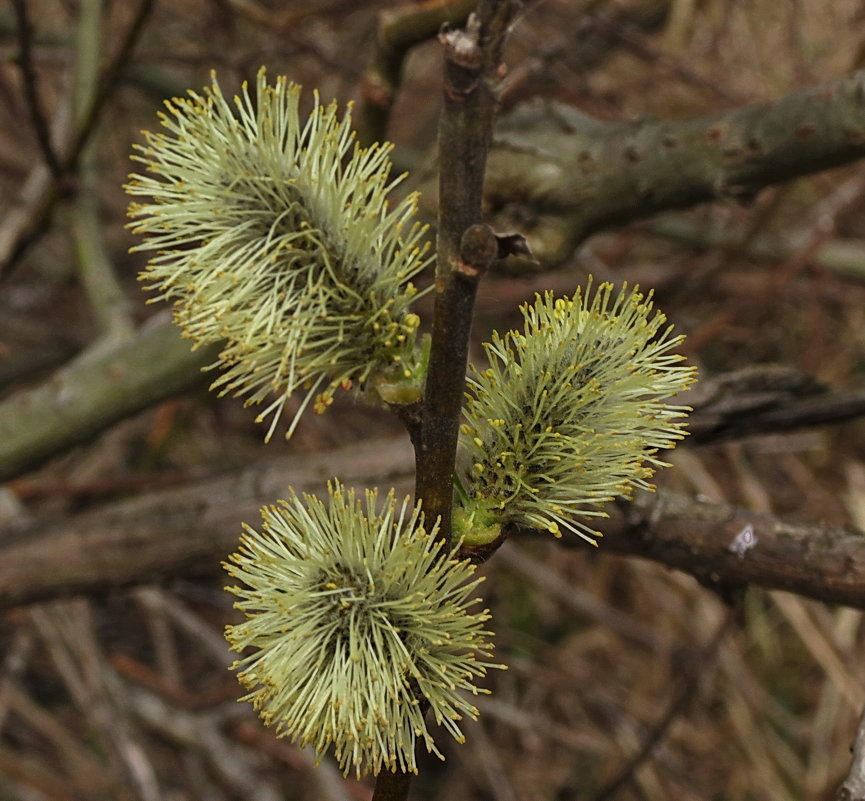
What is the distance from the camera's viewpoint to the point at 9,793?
2057 millimetres

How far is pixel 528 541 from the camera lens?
2.02 m

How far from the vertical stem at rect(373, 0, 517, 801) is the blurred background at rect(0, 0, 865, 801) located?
98 centimetres

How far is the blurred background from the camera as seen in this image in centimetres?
189

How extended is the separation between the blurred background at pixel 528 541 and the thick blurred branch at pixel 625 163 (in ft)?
1.29

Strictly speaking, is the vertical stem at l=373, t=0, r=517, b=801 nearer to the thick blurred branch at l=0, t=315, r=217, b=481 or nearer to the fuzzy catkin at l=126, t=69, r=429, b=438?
the fuzzy catkin at l=126, t=69, r=429, b=438

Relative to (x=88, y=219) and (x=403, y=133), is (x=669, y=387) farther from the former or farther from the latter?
(x=403, y=133)

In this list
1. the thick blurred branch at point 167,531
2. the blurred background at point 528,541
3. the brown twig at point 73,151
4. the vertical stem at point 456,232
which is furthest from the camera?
the blurred background at point 528,541

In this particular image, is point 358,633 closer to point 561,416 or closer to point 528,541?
point 561,416

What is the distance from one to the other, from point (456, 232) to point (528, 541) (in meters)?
1.51

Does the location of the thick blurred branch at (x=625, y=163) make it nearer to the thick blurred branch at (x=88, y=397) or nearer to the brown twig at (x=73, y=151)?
the thick blurred branch at (x=88, y=397)

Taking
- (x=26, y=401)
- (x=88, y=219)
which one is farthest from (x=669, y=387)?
(x=88, y=219)

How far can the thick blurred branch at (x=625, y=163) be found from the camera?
1225mm

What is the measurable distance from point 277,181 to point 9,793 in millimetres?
1850

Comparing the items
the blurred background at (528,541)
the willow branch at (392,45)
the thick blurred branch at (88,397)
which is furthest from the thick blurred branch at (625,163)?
the thick blurred branch at (88,397)
